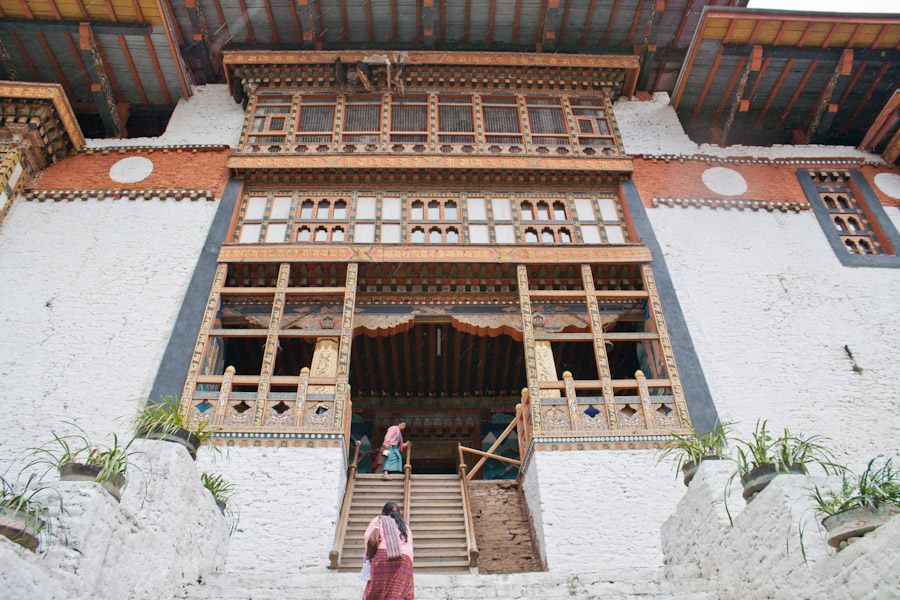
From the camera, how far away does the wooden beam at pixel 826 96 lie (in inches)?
454

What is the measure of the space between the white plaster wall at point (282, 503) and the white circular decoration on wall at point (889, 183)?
31.5 feet

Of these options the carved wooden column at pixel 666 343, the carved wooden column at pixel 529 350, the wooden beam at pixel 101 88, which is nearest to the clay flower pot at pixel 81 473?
the carved wooden column at pixel 529 350

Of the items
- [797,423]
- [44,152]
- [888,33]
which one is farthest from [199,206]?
[888,33]

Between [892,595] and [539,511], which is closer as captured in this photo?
[892,595]

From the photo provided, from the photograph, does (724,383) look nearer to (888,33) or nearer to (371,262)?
(371,262)

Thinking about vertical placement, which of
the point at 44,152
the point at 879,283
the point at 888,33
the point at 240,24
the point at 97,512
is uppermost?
the point at 240,24

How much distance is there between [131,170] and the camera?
10.9 metres

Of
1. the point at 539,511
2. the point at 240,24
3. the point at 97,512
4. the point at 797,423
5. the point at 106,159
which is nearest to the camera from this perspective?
the point at 97,512

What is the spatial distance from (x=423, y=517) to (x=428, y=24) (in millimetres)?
8789

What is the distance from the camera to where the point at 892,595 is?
3.15 m

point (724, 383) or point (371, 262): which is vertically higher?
point (371, 262)

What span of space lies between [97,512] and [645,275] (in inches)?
299

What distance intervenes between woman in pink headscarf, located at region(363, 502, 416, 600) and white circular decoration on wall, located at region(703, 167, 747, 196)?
8678mm

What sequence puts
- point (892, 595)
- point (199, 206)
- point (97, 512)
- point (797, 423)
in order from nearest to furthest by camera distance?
point (892, 595), point (97, 512), point (797, 423), point (199, 206)
